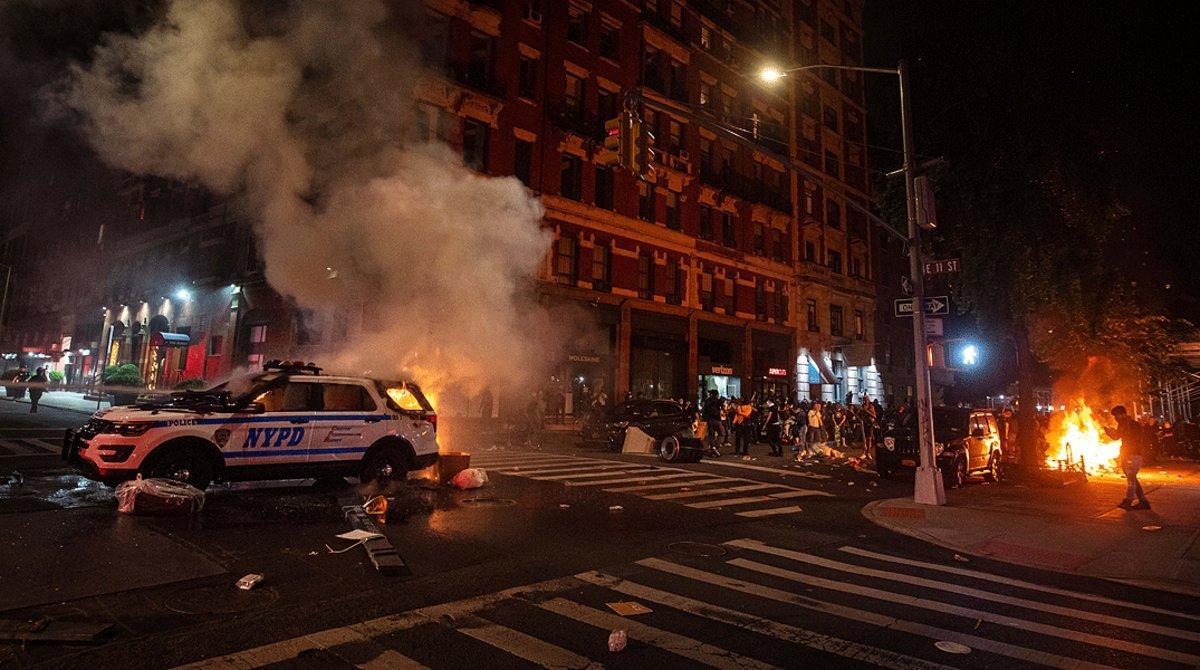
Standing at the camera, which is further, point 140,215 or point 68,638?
point 140,215

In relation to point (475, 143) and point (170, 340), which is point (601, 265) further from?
point (170, 340)

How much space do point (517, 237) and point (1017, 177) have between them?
14.3 meters

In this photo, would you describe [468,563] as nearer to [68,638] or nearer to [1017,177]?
[68,638]

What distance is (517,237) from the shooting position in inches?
758

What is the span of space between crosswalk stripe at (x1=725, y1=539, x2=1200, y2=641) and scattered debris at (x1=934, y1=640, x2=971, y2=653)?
59.8 inches

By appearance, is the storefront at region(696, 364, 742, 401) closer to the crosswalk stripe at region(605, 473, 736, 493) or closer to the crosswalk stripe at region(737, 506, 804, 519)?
the crosswalk stripe at region(605, 473, 736, 493)

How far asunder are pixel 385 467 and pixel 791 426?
15.3m

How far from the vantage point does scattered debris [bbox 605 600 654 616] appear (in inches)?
181

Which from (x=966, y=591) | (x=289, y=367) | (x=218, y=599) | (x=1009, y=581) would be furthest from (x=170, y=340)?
(x=1009, y=581)

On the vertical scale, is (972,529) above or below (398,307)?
below

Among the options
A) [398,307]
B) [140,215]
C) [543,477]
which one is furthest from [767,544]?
[140,215]

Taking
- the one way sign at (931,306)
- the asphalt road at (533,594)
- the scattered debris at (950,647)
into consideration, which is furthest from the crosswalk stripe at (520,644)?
the one way sign at (931,306)

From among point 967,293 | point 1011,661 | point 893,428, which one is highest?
point 967,293

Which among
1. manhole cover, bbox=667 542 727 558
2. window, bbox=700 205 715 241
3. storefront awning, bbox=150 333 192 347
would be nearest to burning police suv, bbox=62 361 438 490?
manhole cover, bbox=667 542 727 558
